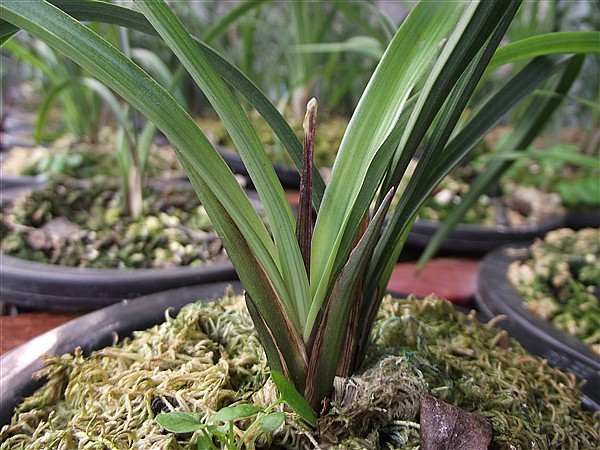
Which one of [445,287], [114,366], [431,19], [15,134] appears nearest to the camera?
[431,19]

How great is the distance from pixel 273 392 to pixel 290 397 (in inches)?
2.1

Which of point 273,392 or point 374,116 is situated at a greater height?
point 374,116

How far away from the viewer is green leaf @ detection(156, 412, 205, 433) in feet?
0.94

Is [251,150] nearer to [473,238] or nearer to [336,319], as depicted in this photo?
[336,319]

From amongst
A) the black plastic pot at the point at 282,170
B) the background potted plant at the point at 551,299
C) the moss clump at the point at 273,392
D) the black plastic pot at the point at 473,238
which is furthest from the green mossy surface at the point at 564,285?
the black plastic pot at the point at 282,170

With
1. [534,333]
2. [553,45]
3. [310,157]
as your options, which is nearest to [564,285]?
[534,333]

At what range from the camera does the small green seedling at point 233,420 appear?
29 centimetres

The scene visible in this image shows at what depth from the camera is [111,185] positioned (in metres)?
0.94

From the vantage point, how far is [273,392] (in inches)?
13.9

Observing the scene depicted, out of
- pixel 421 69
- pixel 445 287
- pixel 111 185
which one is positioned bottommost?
pixel 445 287

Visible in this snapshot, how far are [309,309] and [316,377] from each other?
0.16 ft

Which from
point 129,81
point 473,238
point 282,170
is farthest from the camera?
point 282,170

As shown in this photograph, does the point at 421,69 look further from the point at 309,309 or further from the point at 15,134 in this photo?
the point at 15,134

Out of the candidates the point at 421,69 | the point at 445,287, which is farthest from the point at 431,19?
the point at 445,287
